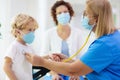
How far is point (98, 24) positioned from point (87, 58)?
0.21 metres

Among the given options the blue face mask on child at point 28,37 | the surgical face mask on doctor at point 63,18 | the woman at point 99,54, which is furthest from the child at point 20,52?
the surgical face mask on doctor at point 63,18

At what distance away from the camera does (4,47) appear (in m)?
2.91

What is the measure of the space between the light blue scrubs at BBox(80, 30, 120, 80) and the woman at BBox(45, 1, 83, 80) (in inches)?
38.8

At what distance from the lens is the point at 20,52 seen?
6.27 ft

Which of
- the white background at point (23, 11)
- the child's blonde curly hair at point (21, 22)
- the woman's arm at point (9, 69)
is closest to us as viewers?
the woman's arm at point (9, 69)

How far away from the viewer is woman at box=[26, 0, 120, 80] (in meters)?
1.41

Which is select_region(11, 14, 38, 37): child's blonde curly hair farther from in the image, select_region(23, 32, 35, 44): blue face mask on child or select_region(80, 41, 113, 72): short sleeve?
select_region(80, 41, 113, 72): short sleeve

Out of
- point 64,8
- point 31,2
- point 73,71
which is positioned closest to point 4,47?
point 31,2

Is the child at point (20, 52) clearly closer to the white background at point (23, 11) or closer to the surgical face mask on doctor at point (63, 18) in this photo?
the surgical face mask on doctor at point (63, 18)

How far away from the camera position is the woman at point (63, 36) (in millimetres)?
2473

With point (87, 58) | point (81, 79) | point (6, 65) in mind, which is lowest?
point (81, 79)

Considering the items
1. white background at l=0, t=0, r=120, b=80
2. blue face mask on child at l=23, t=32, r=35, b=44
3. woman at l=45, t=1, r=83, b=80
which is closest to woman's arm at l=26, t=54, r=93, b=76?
blue face mask on child at l=23, t=32, r=35, b=44

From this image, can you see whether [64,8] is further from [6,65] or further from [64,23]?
[6,65]

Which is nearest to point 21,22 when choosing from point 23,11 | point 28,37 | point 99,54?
point 28,37
